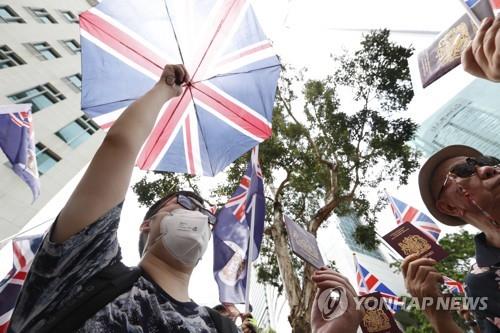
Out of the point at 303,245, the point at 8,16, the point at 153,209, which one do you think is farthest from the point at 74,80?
the point at 303,245

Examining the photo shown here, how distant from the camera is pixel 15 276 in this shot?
469 centimetres

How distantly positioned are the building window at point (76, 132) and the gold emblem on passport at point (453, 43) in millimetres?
15597

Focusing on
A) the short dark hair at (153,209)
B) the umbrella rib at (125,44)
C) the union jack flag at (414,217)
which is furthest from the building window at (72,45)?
the short dark hair at (153,209)

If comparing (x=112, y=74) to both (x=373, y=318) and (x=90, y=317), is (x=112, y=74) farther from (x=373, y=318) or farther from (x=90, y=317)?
(x=373, y=318)

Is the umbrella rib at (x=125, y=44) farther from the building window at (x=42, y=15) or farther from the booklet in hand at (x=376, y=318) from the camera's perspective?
the building window at (x=42, y=15)

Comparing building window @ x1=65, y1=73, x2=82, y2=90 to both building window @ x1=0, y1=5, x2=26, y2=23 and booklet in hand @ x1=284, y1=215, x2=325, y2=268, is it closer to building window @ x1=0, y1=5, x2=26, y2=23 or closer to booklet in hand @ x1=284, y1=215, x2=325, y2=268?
building window @ x1=0, y1=5, x2=26, y2=23

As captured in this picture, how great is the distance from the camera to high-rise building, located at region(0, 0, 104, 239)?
38.2ft

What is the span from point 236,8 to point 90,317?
3960 mm

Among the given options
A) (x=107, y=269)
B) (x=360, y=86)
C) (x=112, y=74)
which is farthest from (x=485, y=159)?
(x=360, y=86)

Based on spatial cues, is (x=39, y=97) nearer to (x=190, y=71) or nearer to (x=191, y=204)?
(x=190, y=71)

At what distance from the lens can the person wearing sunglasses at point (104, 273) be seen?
112 cm

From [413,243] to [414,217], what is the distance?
4863 millimetres

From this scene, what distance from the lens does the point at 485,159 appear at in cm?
220

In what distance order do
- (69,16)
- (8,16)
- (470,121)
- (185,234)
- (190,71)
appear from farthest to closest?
(470,121)
(69,16)
(8,16)
(190,71)
(185,234)
